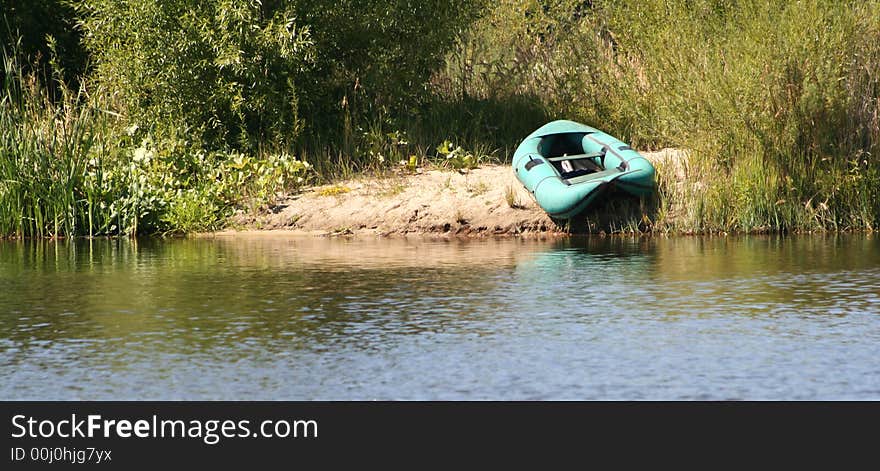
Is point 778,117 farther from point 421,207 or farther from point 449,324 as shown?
point 449,324

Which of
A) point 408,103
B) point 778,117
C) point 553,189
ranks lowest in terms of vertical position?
point 553,189

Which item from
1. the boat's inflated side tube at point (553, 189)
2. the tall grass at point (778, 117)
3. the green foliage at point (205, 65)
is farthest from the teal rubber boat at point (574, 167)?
the green foliage at point (205, 65)

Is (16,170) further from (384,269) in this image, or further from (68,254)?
(384,269)

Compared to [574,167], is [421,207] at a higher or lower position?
lower

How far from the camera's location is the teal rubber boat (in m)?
15.4

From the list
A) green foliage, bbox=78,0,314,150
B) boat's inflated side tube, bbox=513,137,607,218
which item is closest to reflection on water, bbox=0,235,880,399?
boat's inflated side tube, bbox=513,137,607,218

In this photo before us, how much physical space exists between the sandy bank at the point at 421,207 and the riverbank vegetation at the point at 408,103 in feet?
1.16

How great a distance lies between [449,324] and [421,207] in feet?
26.3

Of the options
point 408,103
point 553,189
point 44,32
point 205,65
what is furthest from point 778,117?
point 44,32

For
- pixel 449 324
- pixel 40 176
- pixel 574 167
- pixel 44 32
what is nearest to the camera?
pixel 449 324

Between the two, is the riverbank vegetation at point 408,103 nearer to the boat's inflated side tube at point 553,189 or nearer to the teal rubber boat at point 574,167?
the teal rubber boat at point 574,167

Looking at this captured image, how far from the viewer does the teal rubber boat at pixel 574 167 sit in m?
15.4

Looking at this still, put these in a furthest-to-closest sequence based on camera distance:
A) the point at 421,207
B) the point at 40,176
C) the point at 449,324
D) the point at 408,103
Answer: the point at 408,103 < the point at 421,207 < the point at 40,176 < the point at 449,324

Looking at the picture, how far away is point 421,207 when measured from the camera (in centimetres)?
1675
